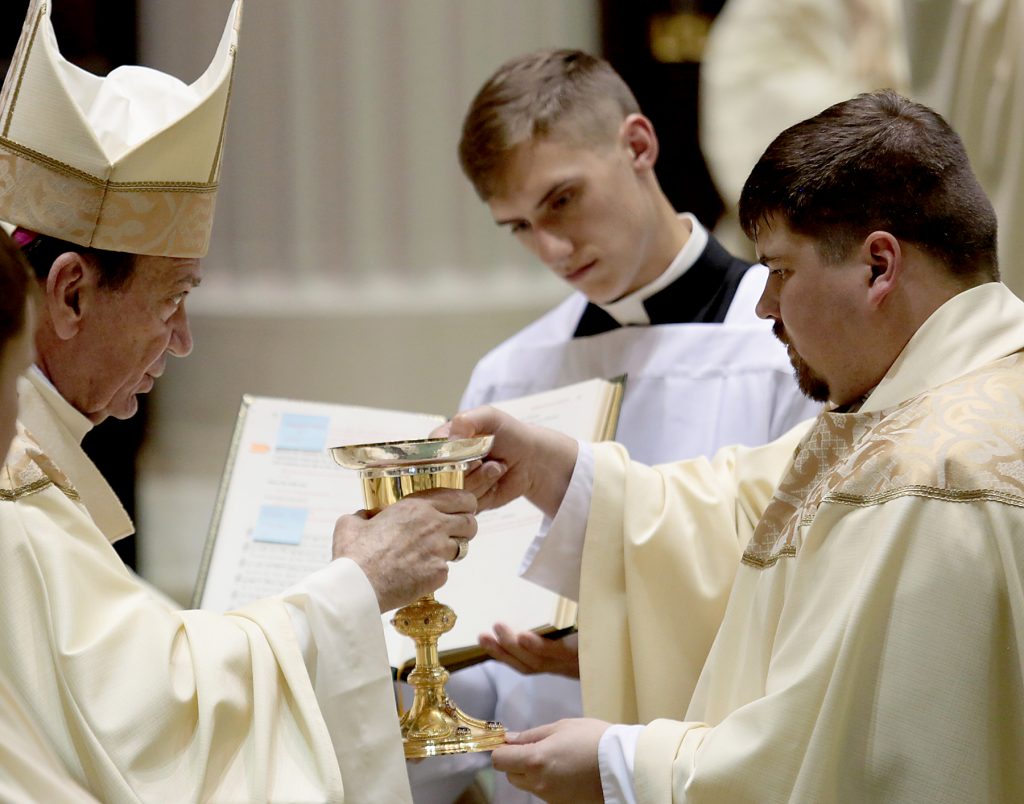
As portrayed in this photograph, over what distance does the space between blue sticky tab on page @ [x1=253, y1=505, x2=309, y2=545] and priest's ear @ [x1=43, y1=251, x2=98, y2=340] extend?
976 millimetres

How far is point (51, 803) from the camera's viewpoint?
1.75m

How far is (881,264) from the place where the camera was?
2334 millimetres

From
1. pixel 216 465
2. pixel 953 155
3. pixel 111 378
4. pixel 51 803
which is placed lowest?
pixel 216 465

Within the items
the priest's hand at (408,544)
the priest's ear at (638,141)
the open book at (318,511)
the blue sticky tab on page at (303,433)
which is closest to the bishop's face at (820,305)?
the priest's hand at (408,544)

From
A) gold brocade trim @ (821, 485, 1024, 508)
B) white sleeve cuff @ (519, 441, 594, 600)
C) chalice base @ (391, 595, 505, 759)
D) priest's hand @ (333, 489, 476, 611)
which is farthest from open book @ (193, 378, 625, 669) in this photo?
gold brocade trim @ (821, 485, 1024, 508)

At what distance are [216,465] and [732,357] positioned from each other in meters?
3.36

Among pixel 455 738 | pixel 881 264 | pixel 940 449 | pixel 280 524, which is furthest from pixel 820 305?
pixel 280 524

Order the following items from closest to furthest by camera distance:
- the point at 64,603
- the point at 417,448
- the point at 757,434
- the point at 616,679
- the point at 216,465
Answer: the point at 64,603, the point at 417,448, the point at 616,679, the point at 757,434, the point at 216,465

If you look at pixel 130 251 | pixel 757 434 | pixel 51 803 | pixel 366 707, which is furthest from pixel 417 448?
pixel 757 434

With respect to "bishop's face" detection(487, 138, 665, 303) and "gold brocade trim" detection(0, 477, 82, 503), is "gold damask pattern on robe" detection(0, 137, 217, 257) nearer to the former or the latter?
"gold brocade trim" detection(0, 477, 82, 503)

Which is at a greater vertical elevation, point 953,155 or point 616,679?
point 953,155

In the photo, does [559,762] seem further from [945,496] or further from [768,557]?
[945,496]

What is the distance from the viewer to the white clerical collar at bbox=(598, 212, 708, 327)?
393cm

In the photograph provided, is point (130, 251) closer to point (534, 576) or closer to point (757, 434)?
point (534, 576)
